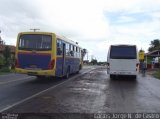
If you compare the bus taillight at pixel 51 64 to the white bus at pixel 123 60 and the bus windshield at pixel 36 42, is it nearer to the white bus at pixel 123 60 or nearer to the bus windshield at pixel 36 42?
the bus windshield at pixel 36 42

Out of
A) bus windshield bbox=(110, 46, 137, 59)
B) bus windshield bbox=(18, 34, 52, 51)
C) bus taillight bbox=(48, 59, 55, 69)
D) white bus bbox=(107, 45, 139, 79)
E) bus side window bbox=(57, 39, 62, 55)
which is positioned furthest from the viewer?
bus windshield bbox=(110, 46, 137, 59)

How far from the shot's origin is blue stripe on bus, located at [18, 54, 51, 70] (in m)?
21.9

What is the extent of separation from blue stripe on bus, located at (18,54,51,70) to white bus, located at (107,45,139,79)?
292 inches

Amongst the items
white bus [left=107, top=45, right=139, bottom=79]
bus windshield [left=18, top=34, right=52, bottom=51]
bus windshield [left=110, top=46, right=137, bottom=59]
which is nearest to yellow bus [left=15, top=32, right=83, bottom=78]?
bus windshield [left=18, top=34, right=52, bottom=51]

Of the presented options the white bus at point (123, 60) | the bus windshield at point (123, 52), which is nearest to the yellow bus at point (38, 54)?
the white bus at point (123, 60)

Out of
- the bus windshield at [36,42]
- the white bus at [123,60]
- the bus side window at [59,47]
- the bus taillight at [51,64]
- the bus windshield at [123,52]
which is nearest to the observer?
the bus taillight at [51,64]

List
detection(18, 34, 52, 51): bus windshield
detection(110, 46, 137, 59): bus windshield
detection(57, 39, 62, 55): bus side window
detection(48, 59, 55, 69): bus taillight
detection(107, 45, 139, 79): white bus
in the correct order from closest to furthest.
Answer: detection(48, 59, 55, 69): bus taillight, detection(18, 34, 52, 51): bus windshield, detection(57, 39, 62, 55): bus side window, detection(107, 45, 139, 79): white bus, detection(110, 46, 137, 59): bus windshield

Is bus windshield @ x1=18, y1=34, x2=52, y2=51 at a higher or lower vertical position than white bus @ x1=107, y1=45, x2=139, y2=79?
higher

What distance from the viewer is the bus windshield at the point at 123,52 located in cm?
2783

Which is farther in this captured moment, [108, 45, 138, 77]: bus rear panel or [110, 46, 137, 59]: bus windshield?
[110, 46, 137, 59]: bus windshield

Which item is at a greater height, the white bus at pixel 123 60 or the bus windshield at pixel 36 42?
the bus windshield at pixel 36 42

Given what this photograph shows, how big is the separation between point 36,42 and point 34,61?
3.85 ft

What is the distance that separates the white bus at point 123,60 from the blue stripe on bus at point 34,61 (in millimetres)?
7428

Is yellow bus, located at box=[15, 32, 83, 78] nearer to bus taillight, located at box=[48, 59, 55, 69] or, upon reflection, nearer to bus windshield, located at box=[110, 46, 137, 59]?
bus taillight, located at box=[48, 59, 55, 69]
